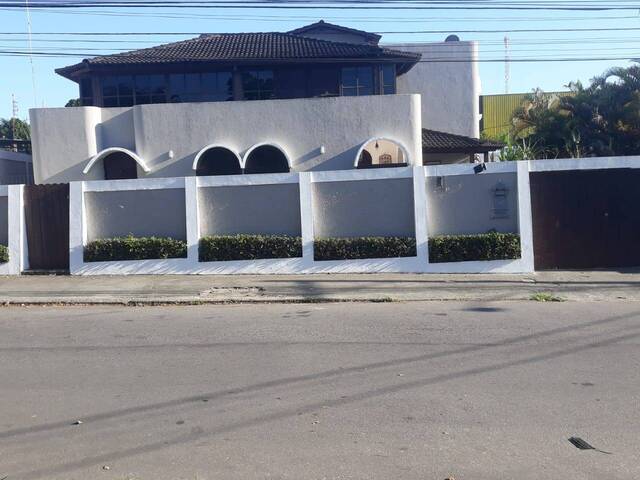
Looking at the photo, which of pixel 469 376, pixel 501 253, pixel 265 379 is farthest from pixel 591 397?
pixel 501 253

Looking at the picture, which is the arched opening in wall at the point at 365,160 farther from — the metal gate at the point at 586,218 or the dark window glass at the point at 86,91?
the dark window glass at the point at 86,91

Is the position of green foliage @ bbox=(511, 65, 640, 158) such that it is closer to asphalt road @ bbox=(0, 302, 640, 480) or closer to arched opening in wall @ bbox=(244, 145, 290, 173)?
arched opening in wall @ bbox=(244, 145, 290, 173)

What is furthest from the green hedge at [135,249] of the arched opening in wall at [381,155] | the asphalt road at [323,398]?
the arched opening in wall at [381,155]

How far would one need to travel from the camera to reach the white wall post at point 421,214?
639 inches

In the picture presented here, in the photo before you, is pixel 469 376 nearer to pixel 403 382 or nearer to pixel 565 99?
pixel 403 382

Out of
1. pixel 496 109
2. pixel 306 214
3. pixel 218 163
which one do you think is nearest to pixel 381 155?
pixel 218 163

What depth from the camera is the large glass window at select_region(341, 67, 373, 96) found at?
23.5m

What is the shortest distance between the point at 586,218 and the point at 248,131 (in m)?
9.62

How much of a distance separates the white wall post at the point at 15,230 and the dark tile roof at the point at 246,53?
7.29 metres

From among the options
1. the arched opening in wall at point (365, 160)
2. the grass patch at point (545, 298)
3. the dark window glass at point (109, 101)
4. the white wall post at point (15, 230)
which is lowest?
the grass patch at point (545, 298)

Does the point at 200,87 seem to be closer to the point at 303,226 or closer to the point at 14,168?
the point at 14,168

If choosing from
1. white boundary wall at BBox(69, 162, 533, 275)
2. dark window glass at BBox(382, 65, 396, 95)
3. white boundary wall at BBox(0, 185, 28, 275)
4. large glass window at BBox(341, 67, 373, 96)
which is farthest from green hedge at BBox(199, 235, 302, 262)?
dark window glass at BBox(382, 65, 396, 95)

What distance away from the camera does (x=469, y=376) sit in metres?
7.57

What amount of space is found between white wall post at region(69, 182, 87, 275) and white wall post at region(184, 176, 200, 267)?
231 centimetres
